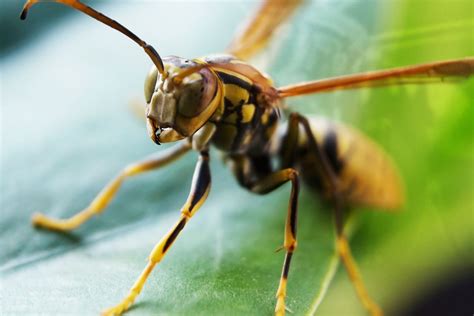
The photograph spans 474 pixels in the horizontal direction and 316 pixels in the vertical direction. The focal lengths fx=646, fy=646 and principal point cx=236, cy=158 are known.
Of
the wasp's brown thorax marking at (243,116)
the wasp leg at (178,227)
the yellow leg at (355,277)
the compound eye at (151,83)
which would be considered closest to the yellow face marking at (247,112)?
the wasp's brown thorax marking at (243,116)

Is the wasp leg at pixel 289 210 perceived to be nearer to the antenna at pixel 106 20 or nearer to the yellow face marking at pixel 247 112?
the yellow face marking at pixel 247 112

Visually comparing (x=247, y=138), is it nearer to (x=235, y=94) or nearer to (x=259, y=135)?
(x=259, y=135)

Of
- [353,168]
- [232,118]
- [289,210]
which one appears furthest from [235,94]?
[353,168]

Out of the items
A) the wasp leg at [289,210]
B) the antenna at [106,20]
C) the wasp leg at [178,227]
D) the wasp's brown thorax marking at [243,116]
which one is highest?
the antenna at [106,20]

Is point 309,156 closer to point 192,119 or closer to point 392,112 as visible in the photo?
point 392,112

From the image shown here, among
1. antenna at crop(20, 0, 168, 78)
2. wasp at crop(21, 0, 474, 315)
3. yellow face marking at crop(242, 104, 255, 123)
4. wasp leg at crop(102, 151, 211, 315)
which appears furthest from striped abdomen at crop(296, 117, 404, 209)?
antenna at crop(20, 0, 168, 78)

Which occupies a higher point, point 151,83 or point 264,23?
point 151,83

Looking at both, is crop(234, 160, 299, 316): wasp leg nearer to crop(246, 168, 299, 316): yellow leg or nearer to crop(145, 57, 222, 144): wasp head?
crop(246, 168, 299, 316): yellow leg
